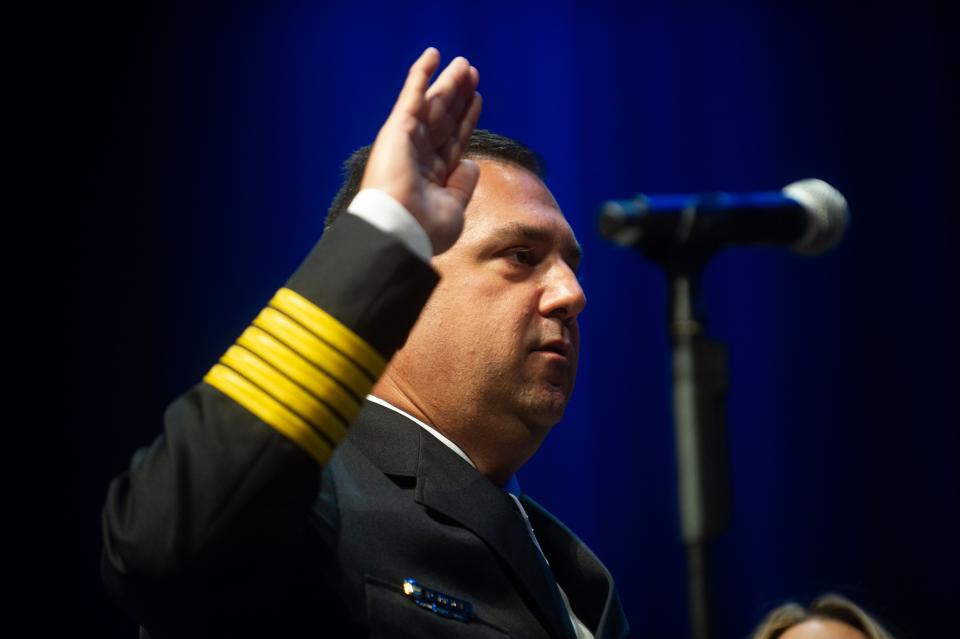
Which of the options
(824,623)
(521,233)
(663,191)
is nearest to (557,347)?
(521,233)

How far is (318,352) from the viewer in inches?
45.6

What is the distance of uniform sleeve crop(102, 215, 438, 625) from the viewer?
1.10 m

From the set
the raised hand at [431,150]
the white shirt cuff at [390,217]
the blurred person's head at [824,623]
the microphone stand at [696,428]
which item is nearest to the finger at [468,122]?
the raised hand at [431,150]

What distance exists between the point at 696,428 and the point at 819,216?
32 centimetres

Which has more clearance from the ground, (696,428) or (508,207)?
(508,207)

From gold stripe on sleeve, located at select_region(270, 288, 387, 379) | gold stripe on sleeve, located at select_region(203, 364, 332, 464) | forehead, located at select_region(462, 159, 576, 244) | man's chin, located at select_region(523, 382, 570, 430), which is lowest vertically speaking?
man's chin, located at select_region(523, 382, 570, 430)

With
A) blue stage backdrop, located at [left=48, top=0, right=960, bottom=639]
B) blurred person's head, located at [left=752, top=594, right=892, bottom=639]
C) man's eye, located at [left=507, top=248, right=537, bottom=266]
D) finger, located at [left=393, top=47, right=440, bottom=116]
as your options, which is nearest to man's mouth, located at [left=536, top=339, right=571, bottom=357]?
man's eye, located at [left=507, top=248, right=537, bottom=266]

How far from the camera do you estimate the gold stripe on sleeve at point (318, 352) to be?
45.6 inches

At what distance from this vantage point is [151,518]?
111cm

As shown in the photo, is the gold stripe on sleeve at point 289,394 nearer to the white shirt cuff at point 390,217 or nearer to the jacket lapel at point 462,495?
the white shirt cuff at point 390,217

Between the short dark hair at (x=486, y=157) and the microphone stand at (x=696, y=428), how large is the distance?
86cm

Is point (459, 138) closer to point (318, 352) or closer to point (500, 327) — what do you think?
point (318, 352)

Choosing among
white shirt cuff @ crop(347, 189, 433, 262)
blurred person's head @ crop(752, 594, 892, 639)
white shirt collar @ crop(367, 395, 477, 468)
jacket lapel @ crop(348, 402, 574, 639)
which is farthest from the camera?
blurred person's head @ crop(752, 594, 892, 639)

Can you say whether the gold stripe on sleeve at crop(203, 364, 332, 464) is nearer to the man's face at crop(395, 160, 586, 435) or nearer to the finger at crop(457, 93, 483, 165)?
the finger at crop(457, 93, 483, 165)
